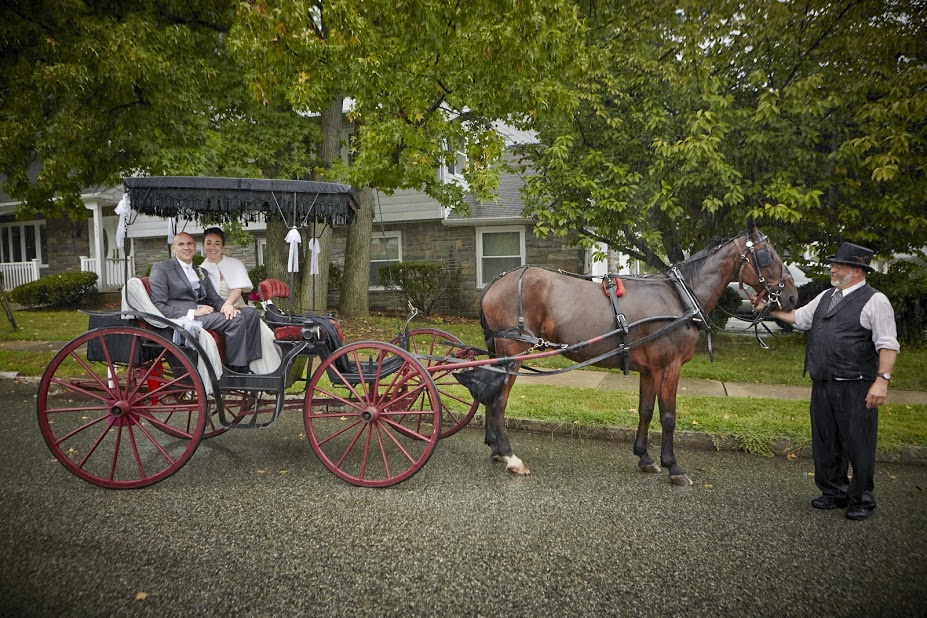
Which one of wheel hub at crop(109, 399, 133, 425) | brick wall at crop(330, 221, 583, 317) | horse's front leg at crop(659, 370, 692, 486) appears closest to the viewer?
wheel hub at crop(109, 399, 133, 425)

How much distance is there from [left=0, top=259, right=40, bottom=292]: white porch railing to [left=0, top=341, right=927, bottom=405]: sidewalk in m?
14.2

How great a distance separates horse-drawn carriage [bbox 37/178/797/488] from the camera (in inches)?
179

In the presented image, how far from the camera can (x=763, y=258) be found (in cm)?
471

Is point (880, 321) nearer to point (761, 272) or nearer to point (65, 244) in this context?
point (761, 272)

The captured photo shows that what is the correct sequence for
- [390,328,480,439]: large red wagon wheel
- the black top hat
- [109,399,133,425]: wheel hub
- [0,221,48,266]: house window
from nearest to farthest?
the black top hat → [109,399,133,425]: wheel hub → [390,328,480,439]: large red wagon wheel → [0,221,48,266]: house window

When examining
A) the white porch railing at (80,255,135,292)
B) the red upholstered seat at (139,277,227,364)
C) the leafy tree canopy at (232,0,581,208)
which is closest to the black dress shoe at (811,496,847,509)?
the red upholstered seat at (139,277,227,364)

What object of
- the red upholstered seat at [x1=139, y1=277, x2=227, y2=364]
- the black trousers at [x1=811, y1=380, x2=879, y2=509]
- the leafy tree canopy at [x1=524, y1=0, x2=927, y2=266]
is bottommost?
the black trousers at [x1=811, y1=380, x2=879, y2=509]

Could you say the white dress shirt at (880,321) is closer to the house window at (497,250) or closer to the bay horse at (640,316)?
the bay horse at (640,316)

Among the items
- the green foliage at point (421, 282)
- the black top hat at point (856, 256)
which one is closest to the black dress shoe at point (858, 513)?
the black top hat at point (856, 256)

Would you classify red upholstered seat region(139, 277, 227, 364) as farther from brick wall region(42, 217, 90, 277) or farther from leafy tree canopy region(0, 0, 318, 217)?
brick wall region(42, 217, 90, 277)

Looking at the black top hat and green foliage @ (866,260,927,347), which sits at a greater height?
the black top hat

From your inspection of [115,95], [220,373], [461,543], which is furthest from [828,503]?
[115,95]

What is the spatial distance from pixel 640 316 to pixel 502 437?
1.60 m

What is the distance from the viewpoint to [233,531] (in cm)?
374
